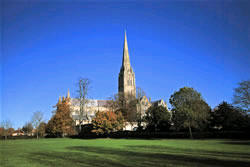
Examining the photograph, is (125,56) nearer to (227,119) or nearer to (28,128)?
(28,128)

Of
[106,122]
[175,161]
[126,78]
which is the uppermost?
[126,78]

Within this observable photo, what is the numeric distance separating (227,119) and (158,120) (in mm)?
14444

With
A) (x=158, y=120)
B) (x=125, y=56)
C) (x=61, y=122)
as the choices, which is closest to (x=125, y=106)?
(x=158, y=120)

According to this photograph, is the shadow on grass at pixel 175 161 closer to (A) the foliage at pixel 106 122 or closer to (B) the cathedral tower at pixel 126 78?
(A) the foliage at pixel 106 122

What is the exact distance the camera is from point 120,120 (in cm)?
4119

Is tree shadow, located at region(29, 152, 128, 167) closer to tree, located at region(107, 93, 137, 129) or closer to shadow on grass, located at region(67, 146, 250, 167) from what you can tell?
shadow on grass, located at region(67, 146, 250, 167)

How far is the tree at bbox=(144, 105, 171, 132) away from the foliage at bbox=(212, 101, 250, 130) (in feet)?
32.9

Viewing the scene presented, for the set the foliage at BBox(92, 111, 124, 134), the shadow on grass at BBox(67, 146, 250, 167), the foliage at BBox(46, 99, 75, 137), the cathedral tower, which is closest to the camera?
the shadow on grass at BBox(67, 146, 250, 167)

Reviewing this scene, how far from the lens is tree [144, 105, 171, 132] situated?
137 ft

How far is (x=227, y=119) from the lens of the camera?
3459 cm

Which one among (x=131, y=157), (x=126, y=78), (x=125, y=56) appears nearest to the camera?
(x=131, y=157)

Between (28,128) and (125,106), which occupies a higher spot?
(125,106)

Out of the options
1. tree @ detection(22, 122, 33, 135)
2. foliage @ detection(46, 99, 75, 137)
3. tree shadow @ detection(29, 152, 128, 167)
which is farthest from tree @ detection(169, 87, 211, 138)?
tree @ detection(22, 122, 33, 135)

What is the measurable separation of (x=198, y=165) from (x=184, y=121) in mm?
27580
